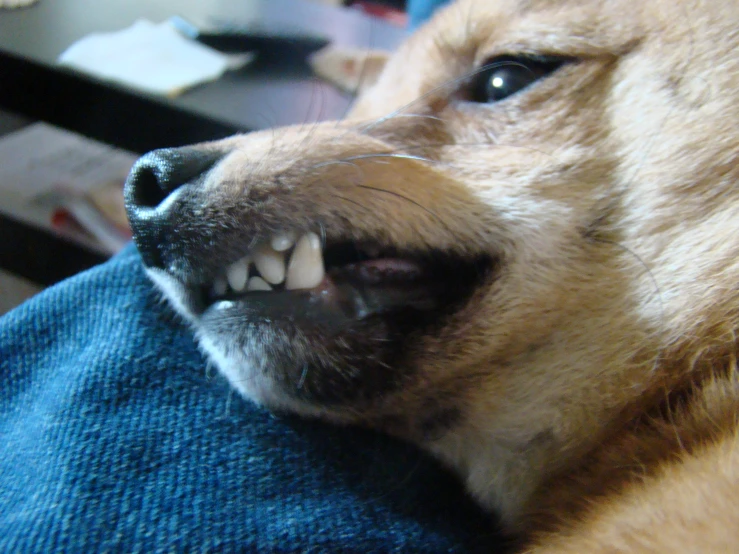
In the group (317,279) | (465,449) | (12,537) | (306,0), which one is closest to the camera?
(12,537)

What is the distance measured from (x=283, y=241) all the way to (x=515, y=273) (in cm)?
36

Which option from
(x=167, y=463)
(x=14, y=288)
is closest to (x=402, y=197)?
(x=167, y=463)

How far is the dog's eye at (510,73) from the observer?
99cm

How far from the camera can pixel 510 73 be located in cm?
101

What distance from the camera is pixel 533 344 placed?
0.87 metres

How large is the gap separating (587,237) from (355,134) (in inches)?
16.3

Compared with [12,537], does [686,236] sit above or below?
above

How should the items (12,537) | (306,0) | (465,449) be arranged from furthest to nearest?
(306,0), (465,449), (12,537)

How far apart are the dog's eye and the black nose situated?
52 centimetres

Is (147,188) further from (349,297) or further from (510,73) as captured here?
(510,73)

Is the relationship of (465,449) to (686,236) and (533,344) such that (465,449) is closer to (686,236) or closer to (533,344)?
(533,344)

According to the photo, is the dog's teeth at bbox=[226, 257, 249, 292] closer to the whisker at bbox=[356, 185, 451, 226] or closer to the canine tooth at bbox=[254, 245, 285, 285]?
the canine tooth at bbox=[254, 245, 285, 285]

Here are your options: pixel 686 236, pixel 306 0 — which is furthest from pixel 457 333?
pixel 306 0

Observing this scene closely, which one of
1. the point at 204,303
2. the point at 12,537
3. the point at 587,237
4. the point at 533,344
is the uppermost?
the point at 587,237
